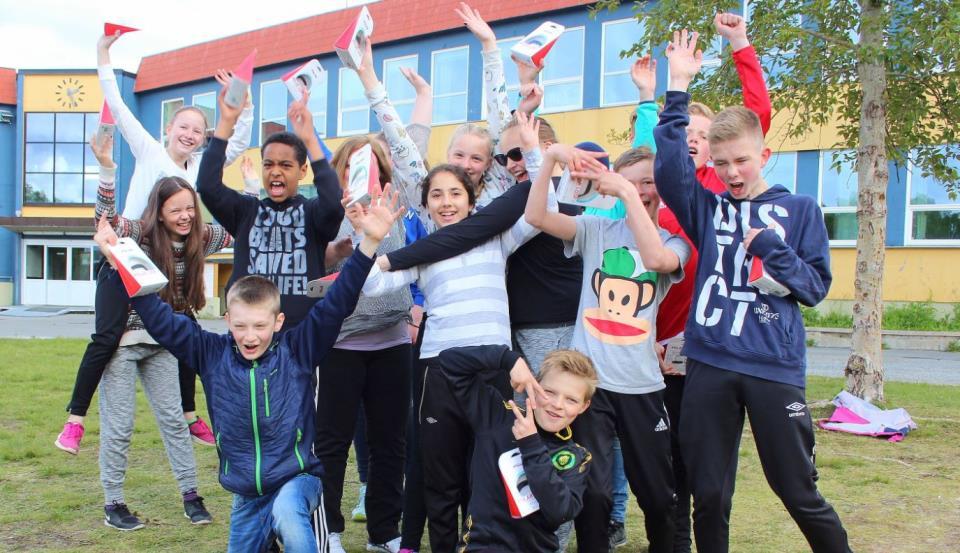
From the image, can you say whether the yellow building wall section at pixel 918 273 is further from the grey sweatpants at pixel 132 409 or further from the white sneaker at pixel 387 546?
the grey sweatpants at pixel 132 409

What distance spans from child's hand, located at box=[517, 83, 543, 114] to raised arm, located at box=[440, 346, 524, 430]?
1.19 meters

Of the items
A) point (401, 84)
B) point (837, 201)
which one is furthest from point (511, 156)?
point (401, 84)

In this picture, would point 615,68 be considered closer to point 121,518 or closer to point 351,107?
point 351,107

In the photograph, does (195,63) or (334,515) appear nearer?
(334,515)

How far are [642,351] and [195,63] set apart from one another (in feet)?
87.6

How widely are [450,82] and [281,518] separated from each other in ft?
66.0

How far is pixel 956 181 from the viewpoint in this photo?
8.26 meters

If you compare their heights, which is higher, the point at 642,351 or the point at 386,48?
the point at 386,48

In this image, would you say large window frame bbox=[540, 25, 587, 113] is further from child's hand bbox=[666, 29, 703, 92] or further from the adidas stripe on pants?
the adidas stripe on pants

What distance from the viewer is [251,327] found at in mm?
3145

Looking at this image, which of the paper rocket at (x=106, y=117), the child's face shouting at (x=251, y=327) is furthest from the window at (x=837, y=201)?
the child's face shouting at (x=251, y=327)

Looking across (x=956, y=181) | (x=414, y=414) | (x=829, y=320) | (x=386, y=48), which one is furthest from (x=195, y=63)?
(x=414, y=414)

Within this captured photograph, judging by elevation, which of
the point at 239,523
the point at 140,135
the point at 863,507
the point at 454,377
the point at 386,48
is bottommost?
the point at 863,507

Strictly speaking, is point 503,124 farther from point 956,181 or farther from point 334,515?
point 956,181
